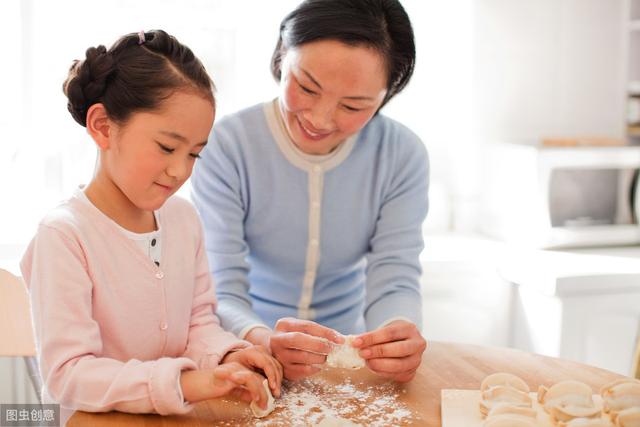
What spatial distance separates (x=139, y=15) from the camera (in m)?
2.50

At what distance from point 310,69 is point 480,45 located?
1.48 metres

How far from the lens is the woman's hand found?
1297 millimetres

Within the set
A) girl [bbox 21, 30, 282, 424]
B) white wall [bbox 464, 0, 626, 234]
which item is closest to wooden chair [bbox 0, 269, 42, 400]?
girl [bbox 21, 30, 282, 424]

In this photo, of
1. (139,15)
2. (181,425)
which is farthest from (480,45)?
(181,425)

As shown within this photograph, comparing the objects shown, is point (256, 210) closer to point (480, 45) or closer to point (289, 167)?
point (289, 167)

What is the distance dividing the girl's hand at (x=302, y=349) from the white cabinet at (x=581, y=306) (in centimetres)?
115

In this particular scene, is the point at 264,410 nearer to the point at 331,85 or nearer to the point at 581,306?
the point at 331,85

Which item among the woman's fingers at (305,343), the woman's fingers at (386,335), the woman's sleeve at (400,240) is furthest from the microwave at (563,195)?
the woman's fingers at (305,343)

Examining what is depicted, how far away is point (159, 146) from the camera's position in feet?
4.06

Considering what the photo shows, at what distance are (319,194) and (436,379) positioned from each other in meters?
0.52

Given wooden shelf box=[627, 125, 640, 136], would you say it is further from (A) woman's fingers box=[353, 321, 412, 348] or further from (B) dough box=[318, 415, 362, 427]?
(B) dough box=[318, 415, 362, 427]

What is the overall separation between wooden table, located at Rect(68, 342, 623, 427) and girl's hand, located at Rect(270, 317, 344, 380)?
2.3 inches

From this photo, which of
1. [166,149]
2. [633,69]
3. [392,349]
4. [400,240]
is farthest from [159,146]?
[633,69]

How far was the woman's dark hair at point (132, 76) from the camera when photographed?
4.08 ft
